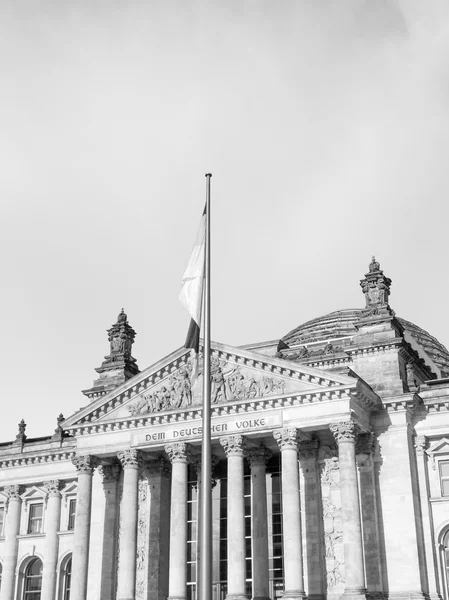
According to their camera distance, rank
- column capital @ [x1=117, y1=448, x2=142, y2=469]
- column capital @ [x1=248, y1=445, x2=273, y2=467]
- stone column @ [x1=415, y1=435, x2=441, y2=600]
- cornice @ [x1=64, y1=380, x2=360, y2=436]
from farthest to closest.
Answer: column capital @ [x1=117, y1=448, x2=142, y2=469]
column capital @ [x1=248, y1=445, x2=273, y2=467]
cornice @ [x1=64, y1=380, x2=360, y2=436]
stone column @ [x1=415, y1=435, x2=441, y2=600]

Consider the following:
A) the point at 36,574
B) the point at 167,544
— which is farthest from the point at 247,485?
the point at 36,574

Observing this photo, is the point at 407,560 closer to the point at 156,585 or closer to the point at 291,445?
the point at 291,445

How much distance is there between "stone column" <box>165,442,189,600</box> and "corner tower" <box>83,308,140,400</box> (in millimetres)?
10756

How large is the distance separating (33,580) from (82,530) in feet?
43.0

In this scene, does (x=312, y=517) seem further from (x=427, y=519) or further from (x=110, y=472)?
(x=110, y=472)

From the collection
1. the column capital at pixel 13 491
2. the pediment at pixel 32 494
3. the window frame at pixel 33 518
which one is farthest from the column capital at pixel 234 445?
the column capital at pixel 13 491

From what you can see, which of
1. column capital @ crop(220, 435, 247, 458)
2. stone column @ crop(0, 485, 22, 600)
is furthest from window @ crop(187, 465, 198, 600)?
stone column @ crop(0, 485, 22, 600)

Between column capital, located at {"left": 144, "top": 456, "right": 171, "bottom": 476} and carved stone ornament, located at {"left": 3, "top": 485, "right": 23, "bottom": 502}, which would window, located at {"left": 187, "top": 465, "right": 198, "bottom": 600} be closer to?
column capital, located at {"left": 144, "top": 456, "right": 171, "bottom": 476}

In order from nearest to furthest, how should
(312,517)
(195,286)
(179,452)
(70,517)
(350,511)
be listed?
(195,286) → (350,511) → (312,517) → (179,452) → (70,517)

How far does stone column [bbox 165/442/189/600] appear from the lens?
4203cm

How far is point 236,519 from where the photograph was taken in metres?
41.4

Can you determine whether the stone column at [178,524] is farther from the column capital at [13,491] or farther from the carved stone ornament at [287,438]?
the column capital at [13,491]

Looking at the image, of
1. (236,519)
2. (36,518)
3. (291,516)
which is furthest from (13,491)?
(291,516)

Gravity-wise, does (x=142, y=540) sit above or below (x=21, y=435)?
below
